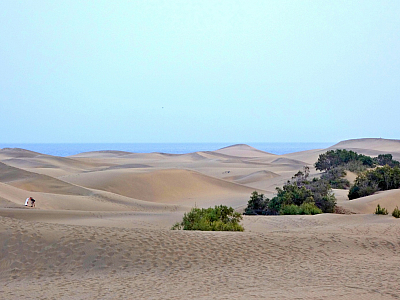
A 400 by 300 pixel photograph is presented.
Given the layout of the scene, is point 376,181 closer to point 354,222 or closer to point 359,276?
point 354,222

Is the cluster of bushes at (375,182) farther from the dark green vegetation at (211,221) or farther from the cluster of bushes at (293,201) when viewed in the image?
the dark green vegetation at (211,221)

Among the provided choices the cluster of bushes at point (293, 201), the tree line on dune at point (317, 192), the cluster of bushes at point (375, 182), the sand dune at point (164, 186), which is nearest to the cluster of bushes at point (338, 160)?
the tree line on dune at point (317, 192)

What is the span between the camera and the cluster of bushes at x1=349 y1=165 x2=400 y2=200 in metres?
21.4

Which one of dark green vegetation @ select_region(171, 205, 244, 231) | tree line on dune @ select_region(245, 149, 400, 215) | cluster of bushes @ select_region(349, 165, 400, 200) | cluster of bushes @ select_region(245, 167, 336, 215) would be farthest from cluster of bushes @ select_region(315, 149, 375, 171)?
dark green vegetation @ select_region(171, 205, 244, 231)

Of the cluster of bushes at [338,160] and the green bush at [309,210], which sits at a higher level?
the cluster of bushes at [338,160]

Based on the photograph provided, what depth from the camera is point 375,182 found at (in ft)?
74.2

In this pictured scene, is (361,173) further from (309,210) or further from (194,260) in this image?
(194,260)

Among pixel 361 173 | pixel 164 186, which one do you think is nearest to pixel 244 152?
pixel 164 186

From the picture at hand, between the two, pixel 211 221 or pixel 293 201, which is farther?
pixel 293 201

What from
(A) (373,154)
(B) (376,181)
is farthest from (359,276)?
(A) (373,154)

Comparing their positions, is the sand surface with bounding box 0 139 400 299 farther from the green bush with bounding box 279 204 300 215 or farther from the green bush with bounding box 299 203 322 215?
the green bush with bounding box 279 204 300 215

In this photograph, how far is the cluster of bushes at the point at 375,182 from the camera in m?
21.4

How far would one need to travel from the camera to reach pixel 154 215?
51.5 feet

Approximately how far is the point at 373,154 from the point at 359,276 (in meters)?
61.7
